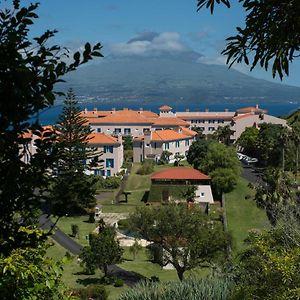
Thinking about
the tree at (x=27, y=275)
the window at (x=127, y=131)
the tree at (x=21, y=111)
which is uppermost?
the tree at (x=21, y=111)

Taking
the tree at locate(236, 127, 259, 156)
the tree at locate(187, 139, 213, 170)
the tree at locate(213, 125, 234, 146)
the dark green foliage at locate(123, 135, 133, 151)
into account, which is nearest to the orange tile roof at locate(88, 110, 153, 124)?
the dark green foliage at locate(123, 135, 133, 151)

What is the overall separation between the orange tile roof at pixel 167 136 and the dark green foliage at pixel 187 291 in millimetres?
46090

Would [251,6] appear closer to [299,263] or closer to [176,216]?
[299,263]

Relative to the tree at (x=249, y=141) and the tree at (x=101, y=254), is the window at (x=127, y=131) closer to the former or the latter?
the tree at (x=249, y=141)

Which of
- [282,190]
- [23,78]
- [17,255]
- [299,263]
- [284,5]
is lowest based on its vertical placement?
[282,190]

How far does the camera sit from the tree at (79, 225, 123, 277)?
80.0ft

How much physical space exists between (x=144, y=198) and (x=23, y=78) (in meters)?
39.8

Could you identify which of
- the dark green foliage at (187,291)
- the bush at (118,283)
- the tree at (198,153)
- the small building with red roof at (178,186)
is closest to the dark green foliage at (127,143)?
the tree at (198,153)

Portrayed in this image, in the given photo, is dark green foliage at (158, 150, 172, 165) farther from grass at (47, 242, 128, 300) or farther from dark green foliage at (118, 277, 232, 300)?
dark green foliage at (118, 277, 232, 300)

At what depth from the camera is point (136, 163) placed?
2311 inches

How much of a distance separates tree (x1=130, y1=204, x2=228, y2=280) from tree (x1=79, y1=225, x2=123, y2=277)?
1.84 m

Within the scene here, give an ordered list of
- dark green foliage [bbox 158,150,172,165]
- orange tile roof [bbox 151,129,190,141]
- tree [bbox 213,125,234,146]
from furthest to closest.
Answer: tree [bbox 213,125,234,146], orange tile roof [bbox 151,129,190,141], dark green foliage [bbox 158,150,172,165]

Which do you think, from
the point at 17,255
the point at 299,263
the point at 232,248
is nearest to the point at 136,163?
the point at 232,248

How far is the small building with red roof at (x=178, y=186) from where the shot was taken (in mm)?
41344
